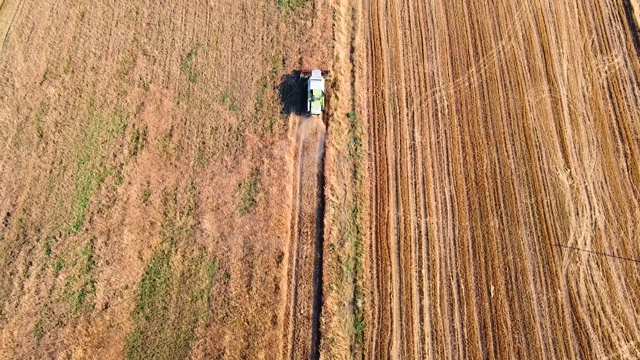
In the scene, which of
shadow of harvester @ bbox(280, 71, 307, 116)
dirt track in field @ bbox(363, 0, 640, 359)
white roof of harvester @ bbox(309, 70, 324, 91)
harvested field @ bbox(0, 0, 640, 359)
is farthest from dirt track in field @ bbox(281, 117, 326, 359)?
dirt track in field @ bbox(363, 0, 640, 359)

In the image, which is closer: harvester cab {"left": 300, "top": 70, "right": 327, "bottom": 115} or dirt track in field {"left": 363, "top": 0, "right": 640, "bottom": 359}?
dirt track in field {"left": 363, "top": 0, "right": 640, "bottom": 359}

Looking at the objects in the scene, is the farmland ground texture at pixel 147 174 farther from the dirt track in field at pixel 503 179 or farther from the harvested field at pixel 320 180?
the dirt track in field at pixel 503 179

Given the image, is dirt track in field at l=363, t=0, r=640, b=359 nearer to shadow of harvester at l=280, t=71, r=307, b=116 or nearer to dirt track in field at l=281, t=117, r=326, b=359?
dirt track in field at l=281, t=117, r=326, b=359

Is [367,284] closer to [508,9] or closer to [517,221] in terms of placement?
[517,221]

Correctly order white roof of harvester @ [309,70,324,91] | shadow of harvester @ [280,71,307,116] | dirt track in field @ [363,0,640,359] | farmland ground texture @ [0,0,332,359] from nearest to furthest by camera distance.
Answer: farmland ground texture @ [0,0,332,359] → dirt track in field @ [363,0,640,359] → white roof of harvester @ [309,70,324,91] → shadow of harvester @ [280,71,307,116]

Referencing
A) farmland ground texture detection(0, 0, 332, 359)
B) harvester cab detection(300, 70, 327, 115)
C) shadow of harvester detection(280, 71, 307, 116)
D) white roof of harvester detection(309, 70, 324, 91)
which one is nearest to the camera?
farmland ground texture detection(0, 0, 332, 359)

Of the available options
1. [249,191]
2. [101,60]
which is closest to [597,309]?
[249,191]

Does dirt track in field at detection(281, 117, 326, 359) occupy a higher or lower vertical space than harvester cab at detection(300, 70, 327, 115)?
lower
